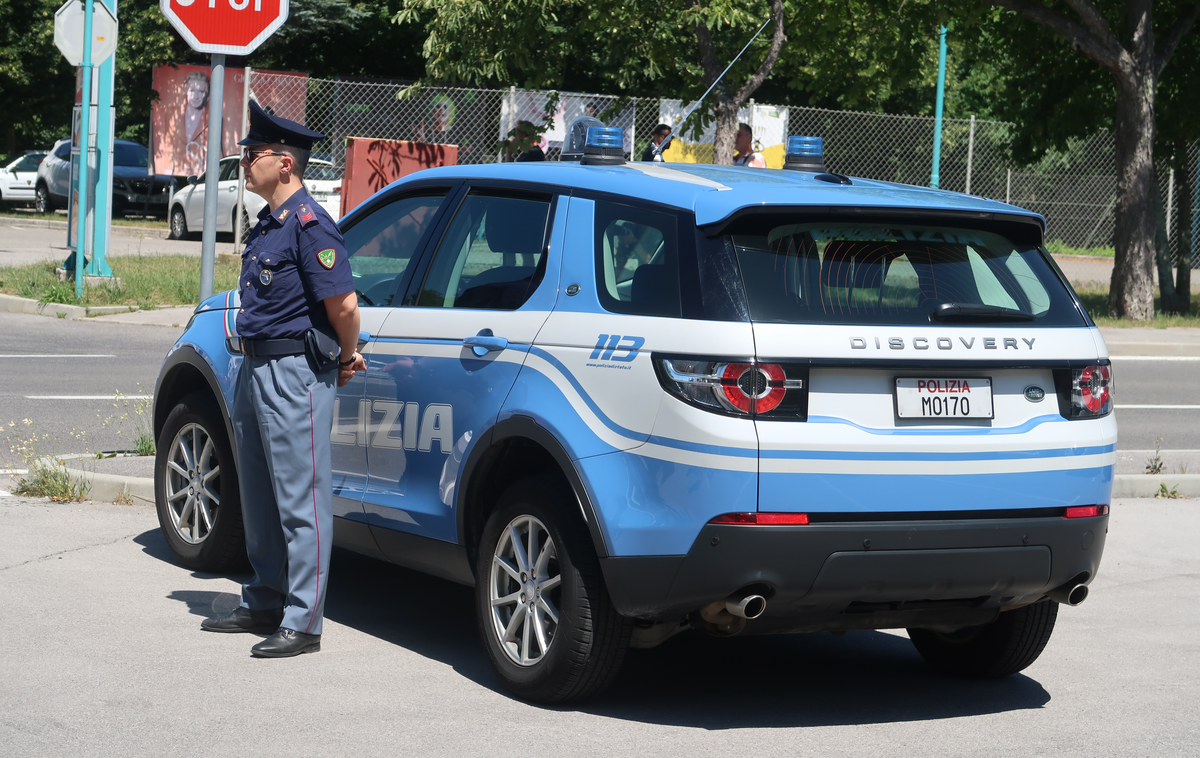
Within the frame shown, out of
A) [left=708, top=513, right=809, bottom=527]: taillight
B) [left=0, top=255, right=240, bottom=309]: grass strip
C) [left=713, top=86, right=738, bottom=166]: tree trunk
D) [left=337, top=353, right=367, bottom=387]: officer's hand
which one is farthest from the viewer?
[left=713, top=86, right=738, bottom=166]: tree trunk

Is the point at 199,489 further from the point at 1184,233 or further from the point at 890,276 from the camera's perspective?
the point at 1184,233

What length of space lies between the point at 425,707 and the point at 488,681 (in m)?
0.39

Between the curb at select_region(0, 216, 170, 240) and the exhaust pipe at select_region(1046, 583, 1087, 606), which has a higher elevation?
the exhaust pipe at select_region(1046, 583, 1087, 606)

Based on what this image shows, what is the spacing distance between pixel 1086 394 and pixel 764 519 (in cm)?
122

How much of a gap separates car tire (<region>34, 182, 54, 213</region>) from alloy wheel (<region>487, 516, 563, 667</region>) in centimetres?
3451

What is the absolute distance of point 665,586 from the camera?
13.8 ft

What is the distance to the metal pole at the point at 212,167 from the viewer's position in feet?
25.7

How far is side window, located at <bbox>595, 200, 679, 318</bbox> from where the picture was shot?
4.36m

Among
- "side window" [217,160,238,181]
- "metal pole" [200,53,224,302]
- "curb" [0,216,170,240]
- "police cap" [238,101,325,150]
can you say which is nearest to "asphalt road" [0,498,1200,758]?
"police cap" [238,101,325,150]

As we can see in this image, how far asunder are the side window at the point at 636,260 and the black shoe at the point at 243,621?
6.33 ft

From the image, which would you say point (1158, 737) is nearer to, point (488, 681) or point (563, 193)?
point (488, 681)

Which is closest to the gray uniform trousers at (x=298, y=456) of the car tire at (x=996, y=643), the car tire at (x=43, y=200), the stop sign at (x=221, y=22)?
the car tire at (x=996, y=643)

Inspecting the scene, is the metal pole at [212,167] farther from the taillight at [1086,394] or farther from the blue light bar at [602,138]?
the taillight at [1086,394]

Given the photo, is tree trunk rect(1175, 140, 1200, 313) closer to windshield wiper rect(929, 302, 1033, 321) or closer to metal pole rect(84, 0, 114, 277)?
metal pole rect(84, 0, 114, 277)
